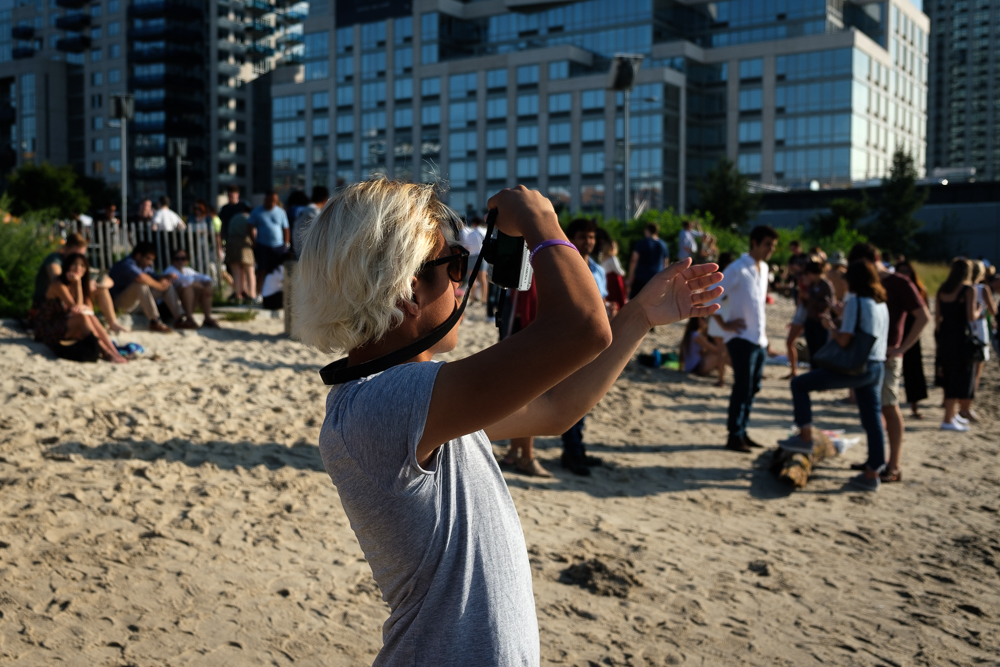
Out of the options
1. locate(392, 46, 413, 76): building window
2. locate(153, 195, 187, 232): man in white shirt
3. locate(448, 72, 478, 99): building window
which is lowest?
locate(153, 195, 187, 232): man in white shirt

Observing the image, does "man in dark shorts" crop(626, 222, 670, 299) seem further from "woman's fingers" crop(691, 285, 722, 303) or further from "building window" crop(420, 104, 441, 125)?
"building window" crop(420, 104, 441, 125)

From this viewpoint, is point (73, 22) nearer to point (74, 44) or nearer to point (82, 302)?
point (74, 44)

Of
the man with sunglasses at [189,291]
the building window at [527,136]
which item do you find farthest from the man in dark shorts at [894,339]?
the building window at [527,136]

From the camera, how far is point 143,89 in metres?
89.2

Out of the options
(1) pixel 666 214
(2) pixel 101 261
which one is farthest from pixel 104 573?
(1) pixel 666 214

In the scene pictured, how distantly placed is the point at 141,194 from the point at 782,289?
260 feet

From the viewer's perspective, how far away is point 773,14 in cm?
6944

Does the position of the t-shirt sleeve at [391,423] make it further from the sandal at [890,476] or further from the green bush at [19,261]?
the green bush at [19,261]

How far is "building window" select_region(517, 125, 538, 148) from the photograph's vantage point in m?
69.2

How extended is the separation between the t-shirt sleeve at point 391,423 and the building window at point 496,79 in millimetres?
72170

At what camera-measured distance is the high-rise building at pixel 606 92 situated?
213 feet

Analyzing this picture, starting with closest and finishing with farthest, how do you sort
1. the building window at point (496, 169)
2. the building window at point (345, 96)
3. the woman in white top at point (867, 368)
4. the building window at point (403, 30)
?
the woman in white top at point (867, 368)
the building window at point (496, 169)
the building window at point (403, 30)
the building window at point (345, 96)

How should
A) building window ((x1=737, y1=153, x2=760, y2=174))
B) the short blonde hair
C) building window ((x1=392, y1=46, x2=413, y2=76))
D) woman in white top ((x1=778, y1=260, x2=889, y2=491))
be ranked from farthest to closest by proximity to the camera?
building window ((x1=392, y1=46, x2=413, y2=76)) → building window ((x1=737, y1=153, x2=760, y2=174)) → woman in white top ((x1=778, y1=260, x2=889, y2=491)) → the short blonde hair

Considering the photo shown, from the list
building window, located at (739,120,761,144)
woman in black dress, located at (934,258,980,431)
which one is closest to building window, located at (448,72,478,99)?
building window, located at (739,120,761,144)
